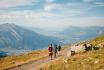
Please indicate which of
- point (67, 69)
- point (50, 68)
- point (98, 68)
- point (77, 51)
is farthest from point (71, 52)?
point (98, 68)

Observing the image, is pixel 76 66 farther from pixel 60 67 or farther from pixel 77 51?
pixel 77 51

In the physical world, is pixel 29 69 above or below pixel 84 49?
below

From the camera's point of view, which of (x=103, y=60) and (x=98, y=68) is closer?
(x=98, y=68)

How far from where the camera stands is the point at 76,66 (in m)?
A: 29.2

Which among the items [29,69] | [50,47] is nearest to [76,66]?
[29,69]

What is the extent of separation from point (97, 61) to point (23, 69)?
18432mm

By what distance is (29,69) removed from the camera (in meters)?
42.4

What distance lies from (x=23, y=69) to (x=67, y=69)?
15.4m

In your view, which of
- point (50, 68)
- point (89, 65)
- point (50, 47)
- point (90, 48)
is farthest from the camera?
point (50, 47)

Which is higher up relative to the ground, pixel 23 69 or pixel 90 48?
pixel 90 48

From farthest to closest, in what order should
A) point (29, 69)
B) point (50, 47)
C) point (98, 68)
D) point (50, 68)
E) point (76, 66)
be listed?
point (50, 47), point (29, 69), point (50, 68), point (76, 66), point (98, 68)

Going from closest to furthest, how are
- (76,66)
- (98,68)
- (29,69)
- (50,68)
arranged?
(98,68) → (76,66) → (50,68) → (29,69)

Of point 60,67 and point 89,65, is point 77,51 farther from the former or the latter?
point 89,65

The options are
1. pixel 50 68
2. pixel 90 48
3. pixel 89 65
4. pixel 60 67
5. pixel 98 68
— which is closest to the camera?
pixel 98 68
